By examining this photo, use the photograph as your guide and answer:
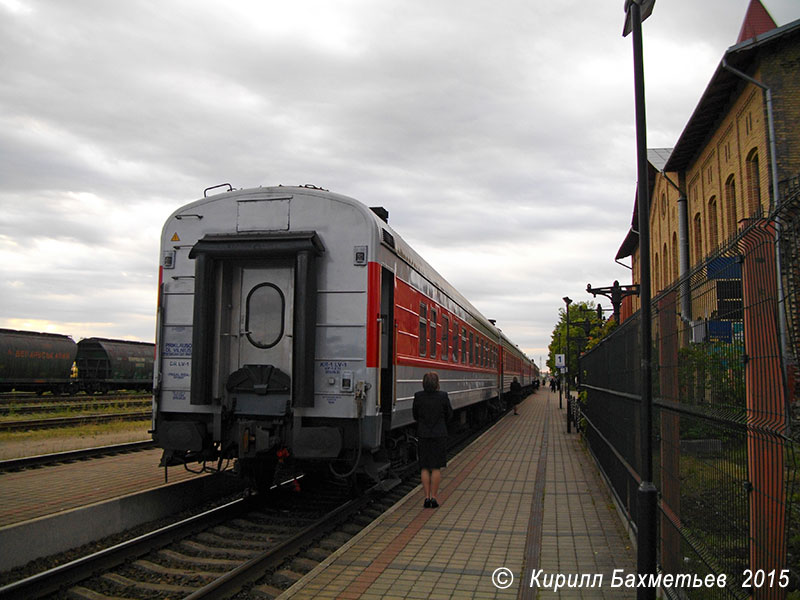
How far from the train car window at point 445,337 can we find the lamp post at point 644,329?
822cm

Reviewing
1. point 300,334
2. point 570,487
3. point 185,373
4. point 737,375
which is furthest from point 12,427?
point 737,375

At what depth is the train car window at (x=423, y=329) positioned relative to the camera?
10.6 meters

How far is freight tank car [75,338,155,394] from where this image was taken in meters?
35.2

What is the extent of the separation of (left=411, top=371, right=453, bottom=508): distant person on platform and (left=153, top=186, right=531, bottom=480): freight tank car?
13.1 inches

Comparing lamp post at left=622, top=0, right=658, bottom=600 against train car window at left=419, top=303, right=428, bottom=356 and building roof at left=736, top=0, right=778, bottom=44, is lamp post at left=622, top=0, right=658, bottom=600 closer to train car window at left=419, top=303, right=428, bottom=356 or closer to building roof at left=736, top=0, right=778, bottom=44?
train car window at left=419, top=303, right=428, bottom=356

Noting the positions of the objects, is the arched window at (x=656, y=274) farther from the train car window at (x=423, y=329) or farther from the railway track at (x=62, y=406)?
the train car window at (x=423, y=329)

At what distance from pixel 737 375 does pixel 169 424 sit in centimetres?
645

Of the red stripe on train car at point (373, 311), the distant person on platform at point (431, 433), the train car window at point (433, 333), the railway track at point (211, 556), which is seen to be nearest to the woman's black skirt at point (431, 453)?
the distant person on platform at point (431, 433)

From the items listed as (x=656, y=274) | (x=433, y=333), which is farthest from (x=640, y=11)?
(x=656, y=274)

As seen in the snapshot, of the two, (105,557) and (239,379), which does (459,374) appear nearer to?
(239,379)

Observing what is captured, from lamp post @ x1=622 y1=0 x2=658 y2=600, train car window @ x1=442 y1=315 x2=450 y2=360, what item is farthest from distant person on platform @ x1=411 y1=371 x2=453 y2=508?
lamp post @ x1=622 y1=0 x2=658 y2=600

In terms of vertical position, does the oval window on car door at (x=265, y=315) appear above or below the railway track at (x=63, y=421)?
above

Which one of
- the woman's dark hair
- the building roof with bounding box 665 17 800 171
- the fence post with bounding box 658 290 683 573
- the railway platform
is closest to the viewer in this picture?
the fence post with bounding box 658 290 683 573

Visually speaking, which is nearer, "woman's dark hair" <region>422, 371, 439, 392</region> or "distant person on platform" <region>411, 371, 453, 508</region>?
"distant person on platform" <region>411, 371, 453, 508</region>
